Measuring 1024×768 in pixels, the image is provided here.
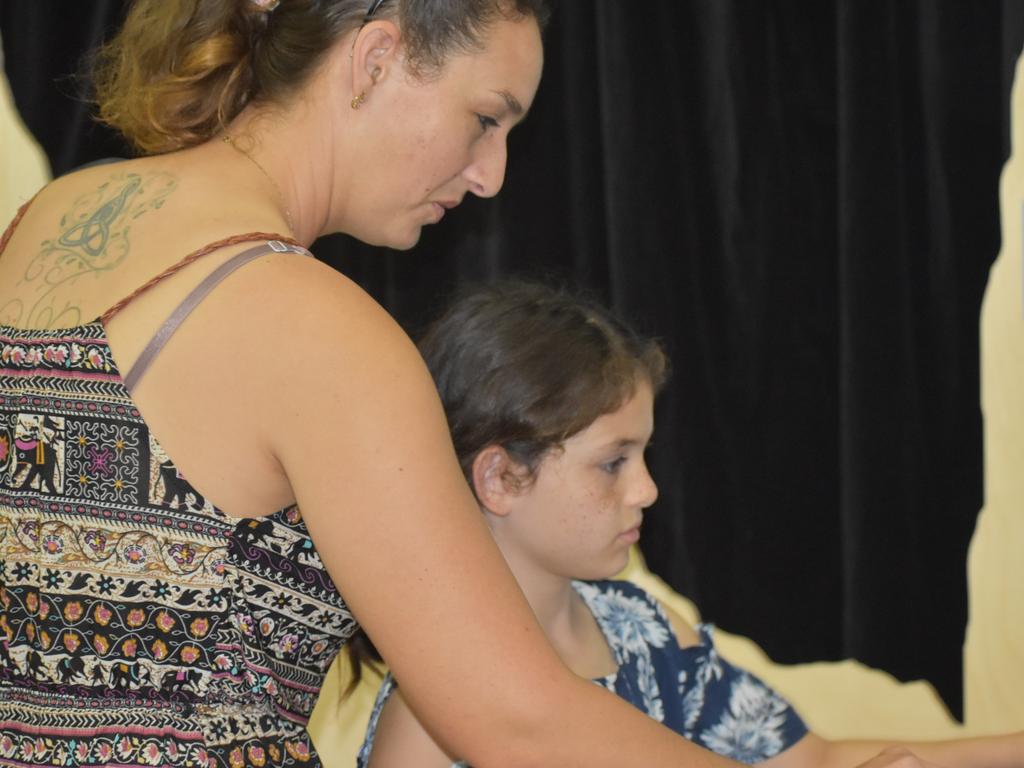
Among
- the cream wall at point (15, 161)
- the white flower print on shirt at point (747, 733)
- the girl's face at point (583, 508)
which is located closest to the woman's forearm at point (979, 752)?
the white flower print on shirt at point (747, 733)

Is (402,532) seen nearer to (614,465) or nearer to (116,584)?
(116,584)

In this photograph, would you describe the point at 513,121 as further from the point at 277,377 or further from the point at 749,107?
the point at 749,107

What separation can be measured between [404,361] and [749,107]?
1569 mm

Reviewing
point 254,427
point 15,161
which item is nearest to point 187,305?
point 254,427

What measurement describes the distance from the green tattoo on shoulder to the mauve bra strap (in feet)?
0.23

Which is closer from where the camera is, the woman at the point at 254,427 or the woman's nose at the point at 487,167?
the woman at the point at 254,427

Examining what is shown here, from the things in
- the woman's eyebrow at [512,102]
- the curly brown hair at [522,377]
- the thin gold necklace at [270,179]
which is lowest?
the curly brown hair at [522,377]

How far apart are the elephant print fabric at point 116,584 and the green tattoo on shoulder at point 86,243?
2cm

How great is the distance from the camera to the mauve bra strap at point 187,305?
2.85 feet

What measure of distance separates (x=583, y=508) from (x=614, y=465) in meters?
0.07

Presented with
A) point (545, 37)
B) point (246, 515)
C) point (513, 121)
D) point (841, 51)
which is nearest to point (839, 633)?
point (841, 51)

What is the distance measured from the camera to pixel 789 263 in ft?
7.48

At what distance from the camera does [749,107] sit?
7.34 ft

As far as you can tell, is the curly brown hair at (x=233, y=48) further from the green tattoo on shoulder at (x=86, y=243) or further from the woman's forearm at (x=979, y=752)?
the woman's forearm at (x=979, y=752)
